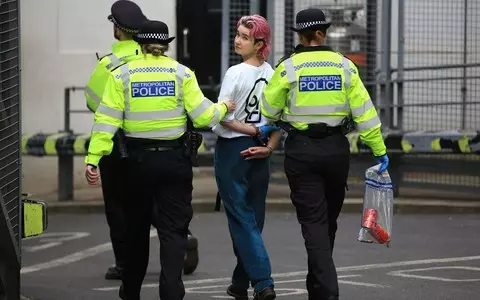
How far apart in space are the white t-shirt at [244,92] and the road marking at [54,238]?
12.8 ft

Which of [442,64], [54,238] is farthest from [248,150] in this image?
[442,64]

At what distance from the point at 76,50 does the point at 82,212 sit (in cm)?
383

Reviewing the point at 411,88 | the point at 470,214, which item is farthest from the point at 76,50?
the point at 470,214

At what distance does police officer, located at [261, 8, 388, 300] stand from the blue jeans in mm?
406

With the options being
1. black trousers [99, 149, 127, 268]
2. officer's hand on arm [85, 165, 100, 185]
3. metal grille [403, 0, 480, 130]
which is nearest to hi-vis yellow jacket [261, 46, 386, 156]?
officer's hand on arm [85, 165, 100, 185]

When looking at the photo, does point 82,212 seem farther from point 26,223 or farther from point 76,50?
point 26,223

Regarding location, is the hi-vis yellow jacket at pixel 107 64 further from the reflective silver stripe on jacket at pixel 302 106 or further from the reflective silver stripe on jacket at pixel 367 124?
the reflective silver stripe on jacket at pixel 367 124

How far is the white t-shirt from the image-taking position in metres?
7.30

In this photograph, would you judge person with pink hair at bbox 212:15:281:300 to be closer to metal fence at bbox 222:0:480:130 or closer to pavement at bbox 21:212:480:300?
pavement at bbox 21:212:480:300

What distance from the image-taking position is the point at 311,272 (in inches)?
271

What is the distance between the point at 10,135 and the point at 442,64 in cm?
754

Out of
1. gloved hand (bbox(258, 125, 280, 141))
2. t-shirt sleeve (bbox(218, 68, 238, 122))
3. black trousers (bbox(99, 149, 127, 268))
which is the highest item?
t-shirt sleeve (bbox(218, 68, 238, 122))

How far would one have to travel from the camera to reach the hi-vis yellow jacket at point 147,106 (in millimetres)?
6770

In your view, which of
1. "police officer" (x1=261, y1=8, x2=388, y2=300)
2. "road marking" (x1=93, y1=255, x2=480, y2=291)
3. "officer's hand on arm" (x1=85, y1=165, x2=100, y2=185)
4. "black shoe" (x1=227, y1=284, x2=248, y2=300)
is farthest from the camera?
"road marking" (x1=93, y1=255, x2=480, y2=291)
